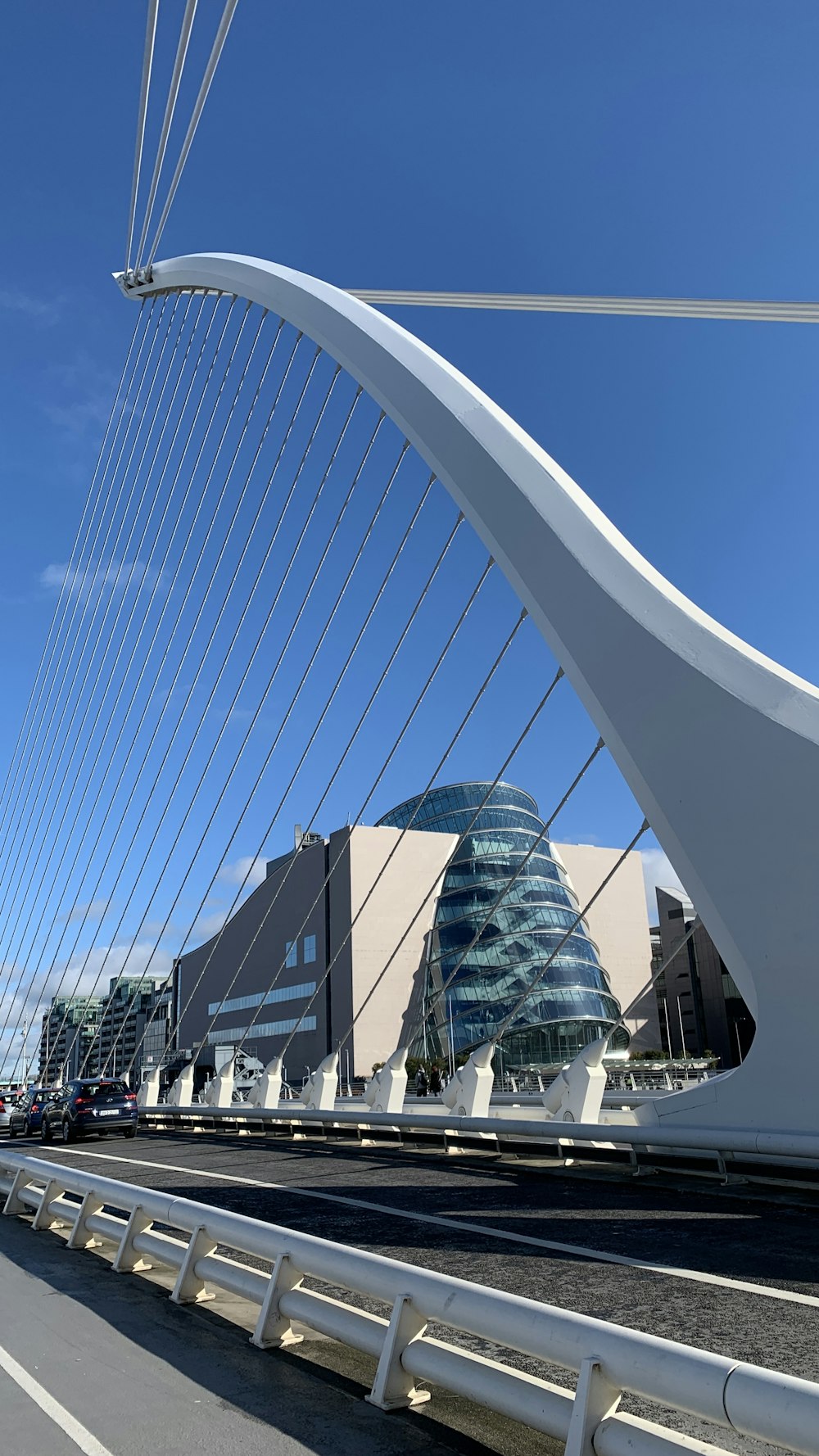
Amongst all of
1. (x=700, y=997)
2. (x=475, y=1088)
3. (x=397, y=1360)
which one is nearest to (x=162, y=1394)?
(x=397, y=1360)

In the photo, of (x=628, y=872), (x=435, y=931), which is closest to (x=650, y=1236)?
(x=435, y=931)

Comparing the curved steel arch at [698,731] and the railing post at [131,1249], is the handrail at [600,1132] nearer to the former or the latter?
the curved steel arch at [698,731]

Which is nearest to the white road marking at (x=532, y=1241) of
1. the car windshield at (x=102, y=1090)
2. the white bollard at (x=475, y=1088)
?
the white bollard at (x=475, y=1088)

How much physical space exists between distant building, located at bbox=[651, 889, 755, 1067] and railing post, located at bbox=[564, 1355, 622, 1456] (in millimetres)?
64163

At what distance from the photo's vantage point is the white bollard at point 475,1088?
14628mm

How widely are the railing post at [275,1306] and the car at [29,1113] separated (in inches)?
983

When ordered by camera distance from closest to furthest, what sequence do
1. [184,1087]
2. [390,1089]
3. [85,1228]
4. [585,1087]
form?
1. [85,1228]
2. [585,1087]
3. [390,1089]
4. [184,1087]

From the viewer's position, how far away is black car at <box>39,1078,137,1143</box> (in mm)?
22953

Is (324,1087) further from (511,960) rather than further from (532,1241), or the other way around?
(511,960)

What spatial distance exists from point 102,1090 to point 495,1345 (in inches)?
785

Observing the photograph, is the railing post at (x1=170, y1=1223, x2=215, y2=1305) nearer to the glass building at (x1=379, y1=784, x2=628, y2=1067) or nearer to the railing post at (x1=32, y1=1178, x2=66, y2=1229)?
the railing post at (x1=32, y1=1178, x2=66, y2=1229)

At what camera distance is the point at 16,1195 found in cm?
1133

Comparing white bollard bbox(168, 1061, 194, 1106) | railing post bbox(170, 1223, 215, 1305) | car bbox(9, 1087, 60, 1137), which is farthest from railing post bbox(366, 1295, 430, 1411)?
car bbox(9, 1087, 60, 1137)

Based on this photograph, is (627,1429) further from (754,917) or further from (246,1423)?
(754,917)
